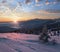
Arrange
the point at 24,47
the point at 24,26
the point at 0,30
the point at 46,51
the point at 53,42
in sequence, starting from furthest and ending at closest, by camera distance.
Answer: the point at 24,26 < the point at 0,30 < the point at 53,42 < the point at 24,47 < the point at 46,51

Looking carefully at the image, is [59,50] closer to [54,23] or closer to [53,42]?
[53,42]

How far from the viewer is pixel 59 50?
5281 millimetres

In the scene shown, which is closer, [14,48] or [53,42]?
[14,48]

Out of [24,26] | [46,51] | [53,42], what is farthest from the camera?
[24,26]

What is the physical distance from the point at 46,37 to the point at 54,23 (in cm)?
450

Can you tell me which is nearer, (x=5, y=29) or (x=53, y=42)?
(x=53, y=42)

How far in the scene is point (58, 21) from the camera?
10.9 meters

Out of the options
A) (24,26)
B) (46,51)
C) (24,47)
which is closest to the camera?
(46,51)

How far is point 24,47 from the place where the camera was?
5.43 metres

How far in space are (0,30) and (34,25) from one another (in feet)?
6.19

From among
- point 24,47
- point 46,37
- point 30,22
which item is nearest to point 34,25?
point 30,22

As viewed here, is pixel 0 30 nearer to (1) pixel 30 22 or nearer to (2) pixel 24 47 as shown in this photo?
(1) pixel 30 22

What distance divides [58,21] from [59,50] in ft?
18.9

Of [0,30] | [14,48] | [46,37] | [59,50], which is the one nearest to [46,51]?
[59,50]
